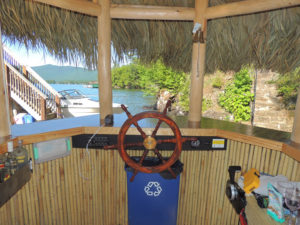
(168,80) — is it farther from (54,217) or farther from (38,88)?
(54,217)

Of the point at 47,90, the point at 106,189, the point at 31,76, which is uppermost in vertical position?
the point at 31,76

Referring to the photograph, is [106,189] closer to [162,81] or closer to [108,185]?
[108,185]

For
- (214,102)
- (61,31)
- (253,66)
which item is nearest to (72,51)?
(61,31)

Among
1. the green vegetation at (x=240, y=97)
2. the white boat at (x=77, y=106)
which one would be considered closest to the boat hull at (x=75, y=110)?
the white boat at (x=77, y=106)

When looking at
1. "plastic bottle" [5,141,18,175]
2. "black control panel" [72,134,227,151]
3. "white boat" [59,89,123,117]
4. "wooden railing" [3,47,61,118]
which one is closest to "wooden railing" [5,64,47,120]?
"wooden railing" [3,47,61,118]

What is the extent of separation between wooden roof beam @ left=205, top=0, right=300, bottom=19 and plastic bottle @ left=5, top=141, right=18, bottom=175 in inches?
65.9

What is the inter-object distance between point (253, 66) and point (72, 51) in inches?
87.2

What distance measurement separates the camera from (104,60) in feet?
5.15

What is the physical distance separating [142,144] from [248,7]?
3.89 feet

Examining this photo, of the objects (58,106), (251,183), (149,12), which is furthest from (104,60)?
(58,106)

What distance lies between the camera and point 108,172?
164cm

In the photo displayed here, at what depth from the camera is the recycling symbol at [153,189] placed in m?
1.39

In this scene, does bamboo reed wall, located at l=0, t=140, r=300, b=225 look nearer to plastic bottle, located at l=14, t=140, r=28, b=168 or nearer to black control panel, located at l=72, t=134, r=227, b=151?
black control panel, located at l=72, t=134, r=227, b=151

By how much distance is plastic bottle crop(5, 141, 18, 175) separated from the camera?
109 centimetres
